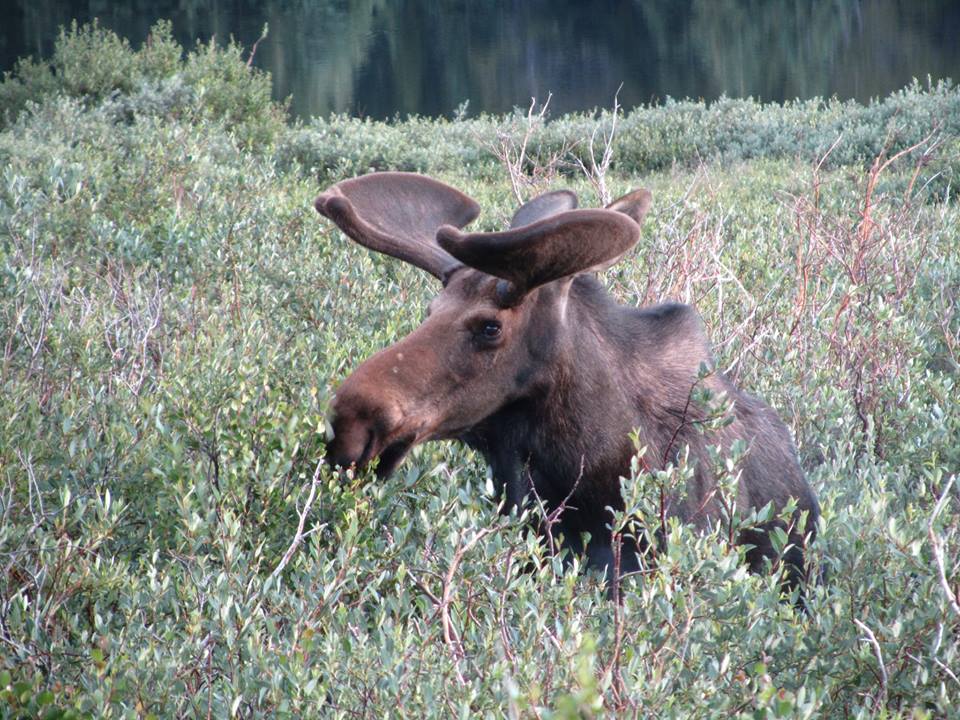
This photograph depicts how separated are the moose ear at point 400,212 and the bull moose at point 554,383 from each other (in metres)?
0.01

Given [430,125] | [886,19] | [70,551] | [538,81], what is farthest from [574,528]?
[886,19]

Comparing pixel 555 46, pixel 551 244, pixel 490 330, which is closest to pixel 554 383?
pixel 490 330

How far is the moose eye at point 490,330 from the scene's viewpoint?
344 cm

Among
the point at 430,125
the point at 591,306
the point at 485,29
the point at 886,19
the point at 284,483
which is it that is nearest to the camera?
the point at 284,483

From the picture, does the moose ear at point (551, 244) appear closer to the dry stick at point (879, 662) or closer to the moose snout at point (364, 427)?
the moose snout at point (364, 427)

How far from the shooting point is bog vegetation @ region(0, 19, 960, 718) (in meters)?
2.38

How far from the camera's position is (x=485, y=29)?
1857 inches

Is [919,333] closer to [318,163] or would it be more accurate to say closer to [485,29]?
[318,163]

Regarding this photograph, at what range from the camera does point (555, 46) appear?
136ft

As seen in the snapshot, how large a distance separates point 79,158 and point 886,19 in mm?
35458

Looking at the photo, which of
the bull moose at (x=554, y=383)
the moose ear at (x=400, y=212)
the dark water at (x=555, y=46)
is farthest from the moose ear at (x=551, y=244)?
the dark water at (x=555, y=46)

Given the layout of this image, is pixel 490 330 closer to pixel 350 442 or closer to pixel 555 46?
pixel 350 442

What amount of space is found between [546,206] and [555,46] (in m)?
39.2

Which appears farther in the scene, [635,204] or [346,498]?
[635,204]
